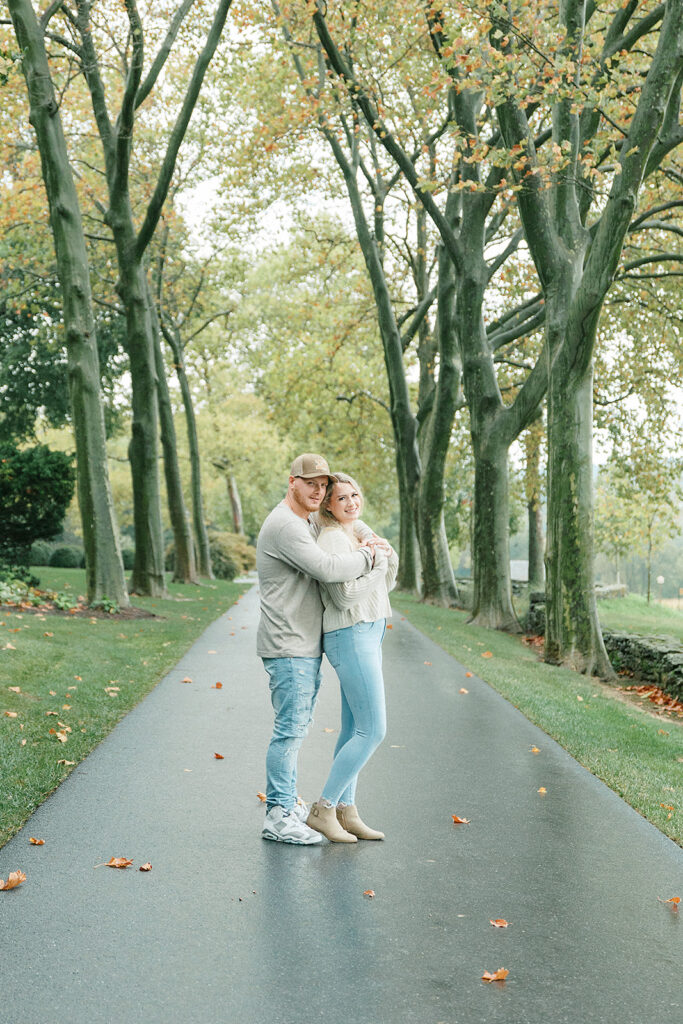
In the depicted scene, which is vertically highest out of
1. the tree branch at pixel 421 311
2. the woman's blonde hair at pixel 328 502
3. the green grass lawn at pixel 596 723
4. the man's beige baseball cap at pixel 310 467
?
the tree branch at pixel 421 311

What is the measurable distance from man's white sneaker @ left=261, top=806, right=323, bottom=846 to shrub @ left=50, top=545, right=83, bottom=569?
30946mm

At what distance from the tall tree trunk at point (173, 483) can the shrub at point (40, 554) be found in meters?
7.31

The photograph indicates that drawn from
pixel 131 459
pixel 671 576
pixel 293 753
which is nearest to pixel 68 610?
pixel 131 459

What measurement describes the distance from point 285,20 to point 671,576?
460 ft

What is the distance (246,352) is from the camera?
131ft

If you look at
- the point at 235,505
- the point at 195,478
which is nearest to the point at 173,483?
the point at 195,478

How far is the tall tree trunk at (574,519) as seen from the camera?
1452cm

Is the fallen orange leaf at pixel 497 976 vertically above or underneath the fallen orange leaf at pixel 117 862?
underneath

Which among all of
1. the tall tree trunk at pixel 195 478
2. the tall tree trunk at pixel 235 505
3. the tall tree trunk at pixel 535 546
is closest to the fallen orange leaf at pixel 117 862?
the tall tree trunk at pixel 195 478

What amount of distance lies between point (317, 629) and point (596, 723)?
507cm

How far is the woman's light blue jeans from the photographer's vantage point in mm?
5406

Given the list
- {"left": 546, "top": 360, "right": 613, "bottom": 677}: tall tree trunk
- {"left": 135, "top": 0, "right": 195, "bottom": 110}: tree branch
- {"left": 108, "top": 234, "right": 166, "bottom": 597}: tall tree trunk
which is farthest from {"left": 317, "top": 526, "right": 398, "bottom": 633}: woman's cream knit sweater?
{"left": 108, "top": 234, "right": 166, "bottom": 597}: tall tree trunk

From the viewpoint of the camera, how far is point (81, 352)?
16.8 metres

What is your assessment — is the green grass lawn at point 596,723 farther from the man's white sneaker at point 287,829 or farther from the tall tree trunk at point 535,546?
the tall tree trunk at point 535,546
